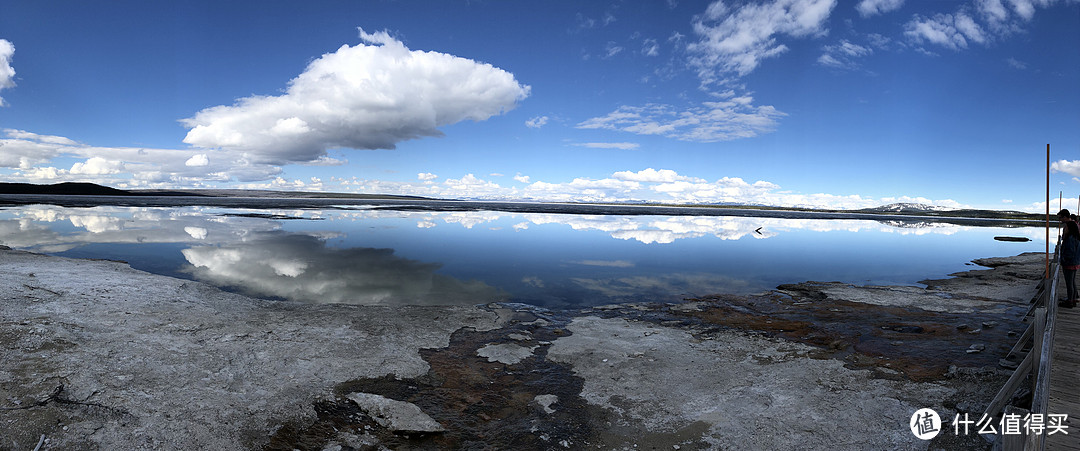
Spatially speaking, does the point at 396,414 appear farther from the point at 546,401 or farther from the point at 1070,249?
the point at 1070,249

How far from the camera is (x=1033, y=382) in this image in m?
6.64

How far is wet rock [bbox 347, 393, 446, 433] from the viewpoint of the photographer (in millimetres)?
6734

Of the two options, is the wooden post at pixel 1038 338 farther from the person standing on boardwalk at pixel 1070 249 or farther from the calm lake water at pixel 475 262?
the calm lake water at pixel 475 262

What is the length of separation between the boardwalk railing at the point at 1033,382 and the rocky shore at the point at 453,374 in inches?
25.1

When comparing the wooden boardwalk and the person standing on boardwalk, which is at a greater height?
the person standing on boardwalk

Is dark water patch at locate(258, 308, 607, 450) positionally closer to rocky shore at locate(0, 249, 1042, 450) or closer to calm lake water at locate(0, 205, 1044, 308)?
rocky shore at locate(0, 249, 1042, 450)

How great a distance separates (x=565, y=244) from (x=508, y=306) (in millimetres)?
20296

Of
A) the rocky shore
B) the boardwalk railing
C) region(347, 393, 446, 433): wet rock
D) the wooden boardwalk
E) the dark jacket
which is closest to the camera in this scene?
the boardwalk railing

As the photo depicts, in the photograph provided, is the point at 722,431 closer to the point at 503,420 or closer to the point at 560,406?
the point at 560,406

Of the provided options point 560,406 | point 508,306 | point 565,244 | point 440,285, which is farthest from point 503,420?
point 565,244

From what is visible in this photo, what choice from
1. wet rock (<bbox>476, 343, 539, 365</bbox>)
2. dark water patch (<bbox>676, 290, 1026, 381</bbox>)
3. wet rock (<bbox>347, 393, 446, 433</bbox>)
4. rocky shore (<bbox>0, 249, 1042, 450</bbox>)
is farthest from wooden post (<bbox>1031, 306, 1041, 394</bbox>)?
wet rock (<bbox>347, 393, 446, 433</bbox>)

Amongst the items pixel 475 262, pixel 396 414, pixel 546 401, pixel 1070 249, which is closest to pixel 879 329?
pixel 1070 249

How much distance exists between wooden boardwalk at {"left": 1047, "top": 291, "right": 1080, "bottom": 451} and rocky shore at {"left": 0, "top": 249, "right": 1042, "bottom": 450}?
2.99 feet

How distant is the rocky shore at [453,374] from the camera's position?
20.6 ft
